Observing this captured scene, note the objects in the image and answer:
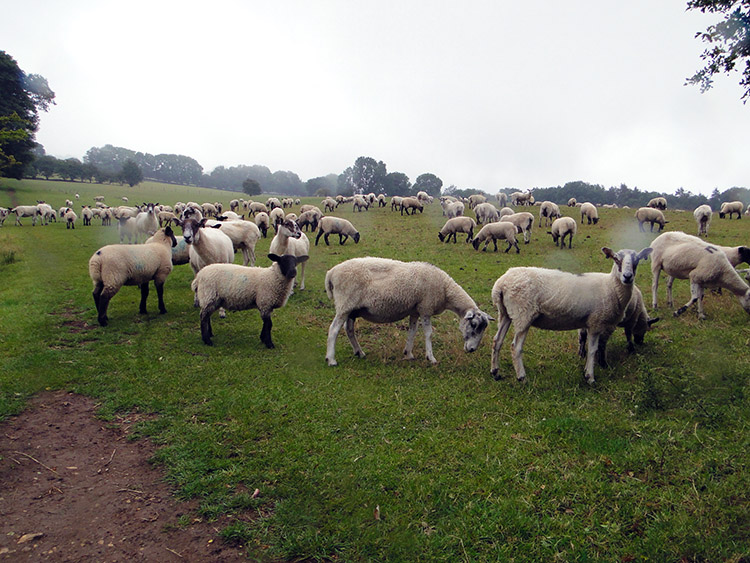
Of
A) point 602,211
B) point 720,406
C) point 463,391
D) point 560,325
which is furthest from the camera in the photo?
point 602,211

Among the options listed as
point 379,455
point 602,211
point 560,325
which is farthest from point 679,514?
point 602,211

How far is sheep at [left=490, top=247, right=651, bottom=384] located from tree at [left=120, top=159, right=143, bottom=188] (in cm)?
8919

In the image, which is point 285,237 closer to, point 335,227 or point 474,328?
point 474,328

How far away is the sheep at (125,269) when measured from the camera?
9.26 meters

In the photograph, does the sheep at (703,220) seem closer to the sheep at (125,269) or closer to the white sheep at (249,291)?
the white sheep at (249,291)

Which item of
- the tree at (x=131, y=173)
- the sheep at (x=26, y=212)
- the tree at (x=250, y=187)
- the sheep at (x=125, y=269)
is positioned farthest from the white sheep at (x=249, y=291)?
the tree at (x=131, y=173)

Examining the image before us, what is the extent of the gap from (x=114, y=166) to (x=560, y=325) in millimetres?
151931

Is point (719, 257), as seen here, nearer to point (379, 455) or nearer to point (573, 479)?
point (573, 479)

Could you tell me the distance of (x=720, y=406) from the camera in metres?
5.34

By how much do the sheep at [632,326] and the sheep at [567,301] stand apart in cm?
64

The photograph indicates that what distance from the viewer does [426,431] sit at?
526 centimetres

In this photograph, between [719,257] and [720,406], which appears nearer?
[720,406]

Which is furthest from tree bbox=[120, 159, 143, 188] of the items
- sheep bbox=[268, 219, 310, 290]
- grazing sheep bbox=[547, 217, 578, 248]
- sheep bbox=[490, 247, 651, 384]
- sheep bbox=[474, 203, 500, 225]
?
sheep bbox=[490, 247, 651, 384]

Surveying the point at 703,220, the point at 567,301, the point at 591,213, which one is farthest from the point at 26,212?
the point at 703,220
